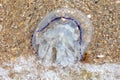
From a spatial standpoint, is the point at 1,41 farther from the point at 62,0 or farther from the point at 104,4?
the point at 104,4

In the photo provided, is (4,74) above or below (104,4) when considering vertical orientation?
below

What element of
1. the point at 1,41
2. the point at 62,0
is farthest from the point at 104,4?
the point at 1,41

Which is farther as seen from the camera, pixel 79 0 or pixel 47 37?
pixel 79 0

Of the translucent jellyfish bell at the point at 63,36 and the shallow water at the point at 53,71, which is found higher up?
the translucent jellyfish bell at the point at 63,36

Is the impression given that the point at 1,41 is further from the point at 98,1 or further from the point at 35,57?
the point at 98,1

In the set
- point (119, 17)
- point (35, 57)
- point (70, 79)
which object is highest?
point (119, 17)

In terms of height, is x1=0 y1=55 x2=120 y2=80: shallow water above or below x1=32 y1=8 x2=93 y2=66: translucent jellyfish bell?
below

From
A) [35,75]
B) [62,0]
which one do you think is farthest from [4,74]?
[62,0]
